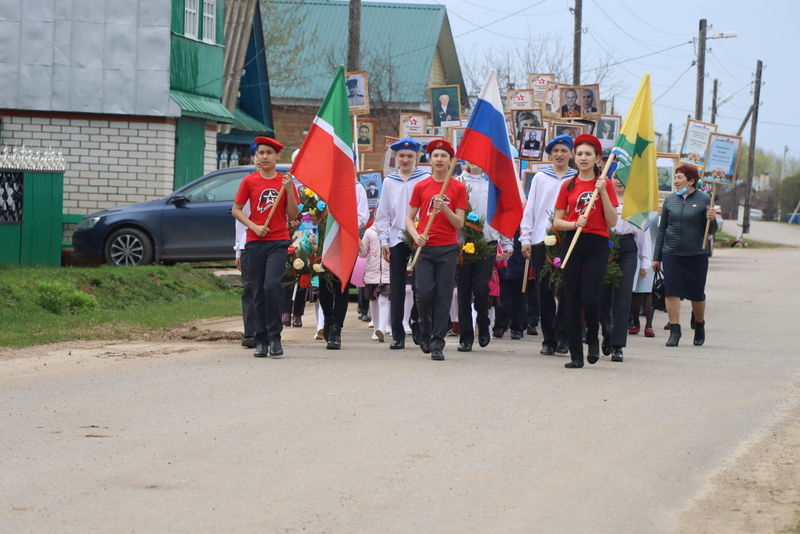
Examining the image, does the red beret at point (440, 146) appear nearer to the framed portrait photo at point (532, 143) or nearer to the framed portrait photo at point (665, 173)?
the framed portrait photo at point (532, 143)

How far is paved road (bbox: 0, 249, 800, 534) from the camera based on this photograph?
647cm

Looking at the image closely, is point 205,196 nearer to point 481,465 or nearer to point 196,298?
point 196,298

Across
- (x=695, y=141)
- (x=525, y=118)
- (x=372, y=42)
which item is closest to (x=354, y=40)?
(x=525, y=118)

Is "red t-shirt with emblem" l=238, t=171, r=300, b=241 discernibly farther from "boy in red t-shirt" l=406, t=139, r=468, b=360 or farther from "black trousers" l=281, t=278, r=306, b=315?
"black trousers" l=281, t=278, r=306, b=315

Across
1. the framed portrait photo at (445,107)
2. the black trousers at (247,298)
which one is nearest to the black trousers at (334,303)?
the black trousers at (247,298)

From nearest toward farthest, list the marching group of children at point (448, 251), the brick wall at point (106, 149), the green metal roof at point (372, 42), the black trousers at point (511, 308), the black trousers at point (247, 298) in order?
the marching group of children at point (448, 251) → the black trousers at point (247, 298) → the black trousers at point (511, 308) → the brick wall at point (106, 149) → the green metal roof at point (372, 42)

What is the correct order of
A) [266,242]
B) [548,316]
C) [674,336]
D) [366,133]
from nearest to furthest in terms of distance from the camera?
[266,242]
[548,316]
[674,336]
[366,133]

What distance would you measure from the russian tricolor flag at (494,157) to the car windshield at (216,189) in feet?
30.2

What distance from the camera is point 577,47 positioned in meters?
40.5

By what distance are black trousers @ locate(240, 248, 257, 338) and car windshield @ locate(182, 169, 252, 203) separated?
9351 mm

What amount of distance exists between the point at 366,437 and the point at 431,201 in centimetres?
444

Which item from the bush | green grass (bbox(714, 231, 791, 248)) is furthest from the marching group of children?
green grass (bbox(714, 231, 791, 248))

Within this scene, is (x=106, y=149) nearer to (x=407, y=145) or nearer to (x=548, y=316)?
(x=407, y=145)

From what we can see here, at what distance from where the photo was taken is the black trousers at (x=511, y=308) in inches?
591
